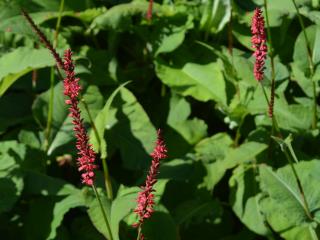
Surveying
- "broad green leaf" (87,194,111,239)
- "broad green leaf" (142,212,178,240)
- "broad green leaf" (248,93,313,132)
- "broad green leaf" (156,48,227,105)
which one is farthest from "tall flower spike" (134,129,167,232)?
"broad green leaf" (156,48,227,105)

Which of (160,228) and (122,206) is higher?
(122,206)

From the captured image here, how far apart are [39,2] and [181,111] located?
1082mm

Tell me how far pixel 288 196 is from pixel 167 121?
2.96 feet

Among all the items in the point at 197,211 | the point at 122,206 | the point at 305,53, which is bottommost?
the point at 197,211

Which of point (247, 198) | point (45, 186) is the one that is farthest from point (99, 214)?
point (247, 198)

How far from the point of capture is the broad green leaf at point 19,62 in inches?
104

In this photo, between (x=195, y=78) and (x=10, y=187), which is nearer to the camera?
(x=10, y=187)

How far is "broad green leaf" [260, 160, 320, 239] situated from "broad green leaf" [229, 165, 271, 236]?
52mm

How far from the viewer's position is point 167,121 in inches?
120

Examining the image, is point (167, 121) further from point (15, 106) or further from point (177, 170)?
point (15, 106)

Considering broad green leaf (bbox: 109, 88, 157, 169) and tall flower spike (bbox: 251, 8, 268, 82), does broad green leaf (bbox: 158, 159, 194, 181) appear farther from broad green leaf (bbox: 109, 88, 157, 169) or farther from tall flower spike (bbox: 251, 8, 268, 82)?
tall flower spike (bbox: 251, 8, 268, 82)

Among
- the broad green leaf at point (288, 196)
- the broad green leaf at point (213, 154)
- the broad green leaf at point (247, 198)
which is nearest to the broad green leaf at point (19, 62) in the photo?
the broad green leaf at point (213, 154)

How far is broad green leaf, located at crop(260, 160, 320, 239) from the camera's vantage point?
7.63ft

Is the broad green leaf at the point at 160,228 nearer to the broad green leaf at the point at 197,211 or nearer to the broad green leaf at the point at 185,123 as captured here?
the broad green leaf at the point at 197,211
